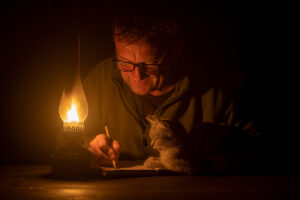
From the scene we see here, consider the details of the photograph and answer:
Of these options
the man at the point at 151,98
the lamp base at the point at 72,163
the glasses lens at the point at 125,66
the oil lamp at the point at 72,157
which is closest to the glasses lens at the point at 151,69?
the man at the point at 151,98

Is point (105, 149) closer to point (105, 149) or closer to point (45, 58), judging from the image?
point (105, 149)

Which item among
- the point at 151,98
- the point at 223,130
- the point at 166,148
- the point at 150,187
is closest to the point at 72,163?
the point at 150,187

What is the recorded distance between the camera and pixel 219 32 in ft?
8.85

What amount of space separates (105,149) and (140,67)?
0.66 metres

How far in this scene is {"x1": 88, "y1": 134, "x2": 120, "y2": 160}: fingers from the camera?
2.17 metres

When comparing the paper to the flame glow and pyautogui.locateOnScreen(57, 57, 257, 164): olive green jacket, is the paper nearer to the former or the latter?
the flame glow

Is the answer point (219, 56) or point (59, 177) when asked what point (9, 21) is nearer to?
→ point (59, 177)

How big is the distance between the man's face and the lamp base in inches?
32.7

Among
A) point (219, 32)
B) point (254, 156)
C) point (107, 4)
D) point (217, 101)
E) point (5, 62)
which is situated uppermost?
point (107, 4)

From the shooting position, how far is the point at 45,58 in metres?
2.62

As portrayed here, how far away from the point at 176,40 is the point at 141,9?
1.09ft

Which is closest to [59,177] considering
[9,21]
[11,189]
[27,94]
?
[11,189]

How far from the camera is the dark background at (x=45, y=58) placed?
2.60 metres

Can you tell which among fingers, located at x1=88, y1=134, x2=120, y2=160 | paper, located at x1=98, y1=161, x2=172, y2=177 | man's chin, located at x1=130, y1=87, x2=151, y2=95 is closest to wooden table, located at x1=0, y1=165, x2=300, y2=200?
paper, located at x1=98, y1=161, x2=172, y2=177
